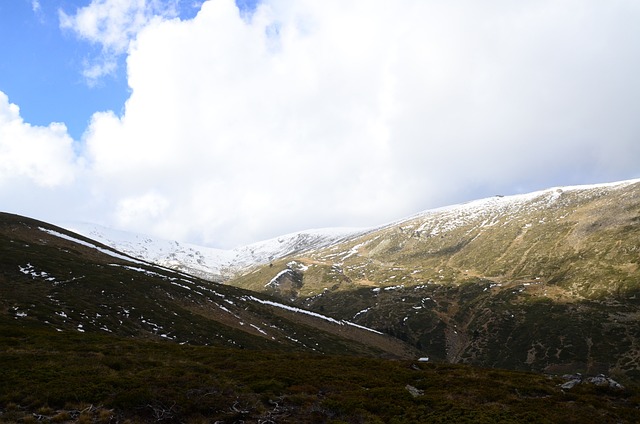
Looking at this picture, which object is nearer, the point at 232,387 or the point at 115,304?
the point at 232,387

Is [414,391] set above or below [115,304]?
below

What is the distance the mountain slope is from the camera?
57138 millimetres

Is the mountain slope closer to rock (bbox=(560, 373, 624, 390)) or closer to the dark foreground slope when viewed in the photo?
the dark foreground slope

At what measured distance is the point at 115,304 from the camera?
70.9 meters

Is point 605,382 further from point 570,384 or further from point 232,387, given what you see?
point 232,387

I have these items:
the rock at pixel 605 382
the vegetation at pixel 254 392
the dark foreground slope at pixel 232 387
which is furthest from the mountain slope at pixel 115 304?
the rock at pixel 605 382

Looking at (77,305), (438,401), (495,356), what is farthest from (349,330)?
(438,401)

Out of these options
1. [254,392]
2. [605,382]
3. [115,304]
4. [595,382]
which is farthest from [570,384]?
[115,304]

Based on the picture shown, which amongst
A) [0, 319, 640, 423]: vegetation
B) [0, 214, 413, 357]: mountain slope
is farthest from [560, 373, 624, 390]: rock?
[0, 214, 413, 357]: mountain slope

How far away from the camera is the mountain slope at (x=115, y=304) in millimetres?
57138

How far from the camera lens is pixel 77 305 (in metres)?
62.6

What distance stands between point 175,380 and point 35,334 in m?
22.2

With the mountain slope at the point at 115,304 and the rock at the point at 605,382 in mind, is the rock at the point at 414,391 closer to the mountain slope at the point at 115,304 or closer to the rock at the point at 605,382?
the rock at the point at 605,382

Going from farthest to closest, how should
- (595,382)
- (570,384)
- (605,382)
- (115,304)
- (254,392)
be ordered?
(115,304) → (595,382) → (570,384) → (605,382) → (254,392)
